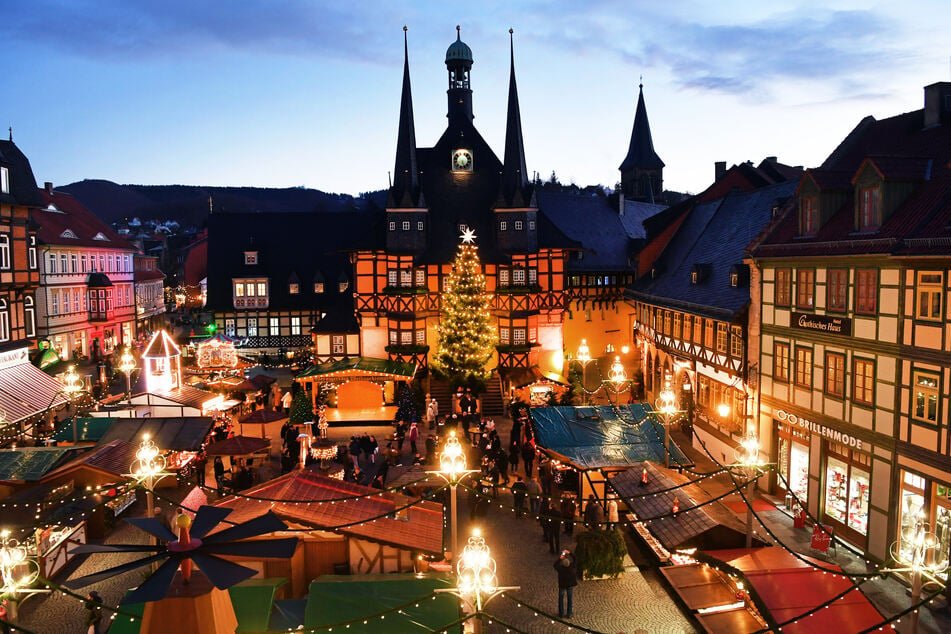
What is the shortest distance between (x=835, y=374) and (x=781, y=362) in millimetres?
2523

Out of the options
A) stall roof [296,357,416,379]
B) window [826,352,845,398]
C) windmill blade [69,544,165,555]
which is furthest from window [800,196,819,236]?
stall roof [296,357,416,379]

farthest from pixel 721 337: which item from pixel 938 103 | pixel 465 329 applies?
pixel 465 329

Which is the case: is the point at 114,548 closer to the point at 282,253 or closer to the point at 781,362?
the point at 781,362

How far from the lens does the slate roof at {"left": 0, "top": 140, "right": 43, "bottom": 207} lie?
28094 mm

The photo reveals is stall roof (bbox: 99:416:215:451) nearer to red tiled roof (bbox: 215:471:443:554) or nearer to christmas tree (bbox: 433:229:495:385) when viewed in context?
red tiled roof (bbox: 215:471:443:554)

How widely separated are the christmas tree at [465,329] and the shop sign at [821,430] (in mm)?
15974

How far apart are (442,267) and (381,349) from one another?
555cm

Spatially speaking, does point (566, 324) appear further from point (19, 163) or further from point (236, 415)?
point (19, 163)

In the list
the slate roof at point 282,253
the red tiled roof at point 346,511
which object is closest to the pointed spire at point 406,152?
the slate roof at point 282,253

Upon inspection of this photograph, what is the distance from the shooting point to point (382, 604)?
10859 mm

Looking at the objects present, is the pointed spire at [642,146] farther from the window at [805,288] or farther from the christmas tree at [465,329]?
the window at [805,288]

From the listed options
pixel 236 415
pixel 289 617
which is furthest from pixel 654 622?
pixel 236 415

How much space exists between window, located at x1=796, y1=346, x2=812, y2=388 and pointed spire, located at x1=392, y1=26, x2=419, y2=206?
2304 cm

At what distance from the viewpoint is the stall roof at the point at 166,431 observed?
843 inches
